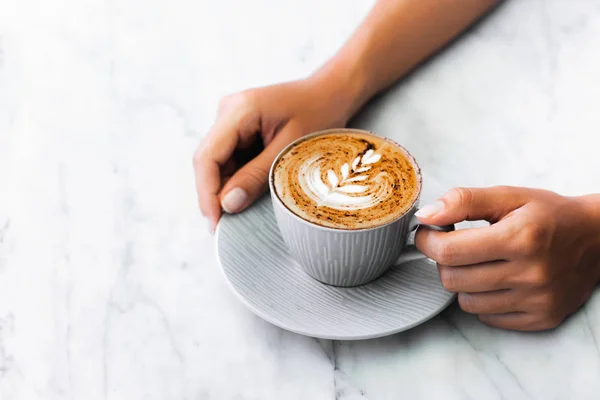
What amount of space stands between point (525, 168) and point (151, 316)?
0.58 metres

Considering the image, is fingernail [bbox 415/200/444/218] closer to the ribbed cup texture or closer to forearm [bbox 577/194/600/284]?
the ribbed cup texture

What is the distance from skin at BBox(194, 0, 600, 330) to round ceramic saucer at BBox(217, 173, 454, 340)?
0.04 metres

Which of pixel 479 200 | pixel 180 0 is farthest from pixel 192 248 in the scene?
pixel 180 0

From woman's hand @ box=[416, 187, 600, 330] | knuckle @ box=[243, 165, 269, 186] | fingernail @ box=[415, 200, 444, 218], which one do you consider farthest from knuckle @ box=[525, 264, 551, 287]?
knuckle @ box=[243, 165, 269, 186]

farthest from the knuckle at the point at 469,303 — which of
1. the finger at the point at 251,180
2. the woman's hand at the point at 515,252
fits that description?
the finger at the point at 251,180

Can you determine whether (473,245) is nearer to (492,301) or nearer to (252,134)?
(492,301)

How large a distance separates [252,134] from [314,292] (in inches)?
9.9

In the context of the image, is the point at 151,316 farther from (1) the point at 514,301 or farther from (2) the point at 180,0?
(2) the point at 180,0

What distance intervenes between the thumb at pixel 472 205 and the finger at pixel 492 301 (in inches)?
3.4

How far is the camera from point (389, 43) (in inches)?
43.9

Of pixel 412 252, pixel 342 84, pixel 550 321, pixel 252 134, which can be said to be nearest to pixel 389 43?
pixel 342 84

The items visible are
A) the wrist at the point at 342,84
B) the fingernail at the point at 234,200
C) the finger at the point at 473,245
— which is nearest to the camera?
the finger at the point at 473,245

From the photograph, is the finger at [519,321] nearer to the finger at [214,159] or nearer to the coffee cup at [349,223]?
the coffee cup at [349,223]

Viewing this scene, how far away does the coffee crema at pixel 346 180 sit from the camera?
0.79m
